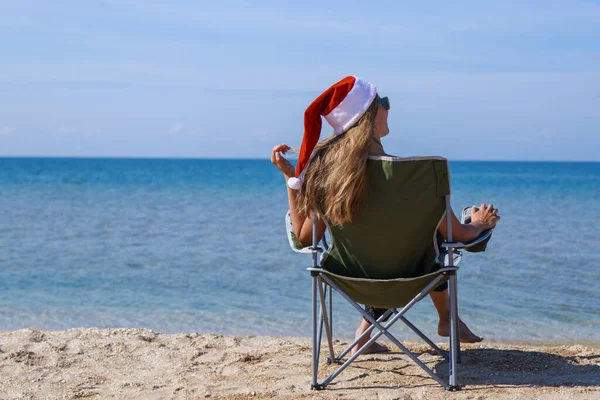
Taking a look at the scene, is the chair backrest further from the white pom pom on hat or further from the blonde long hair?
the white pom pom on hat

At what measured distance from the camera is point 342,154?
3.02 meters

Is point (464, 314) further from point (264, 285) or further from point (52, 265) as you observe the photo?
point (52, 265)

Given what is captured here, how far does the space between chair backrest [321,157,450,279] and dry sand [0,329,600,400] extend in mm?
556

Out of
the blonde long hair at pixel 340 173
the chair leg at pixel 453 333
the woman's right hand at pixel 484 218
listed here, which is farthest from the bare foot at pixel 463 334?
the blonde long hair at pixel 340 173

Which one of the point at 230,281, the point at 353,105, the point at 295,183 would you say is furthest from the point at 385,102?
the point at 230,281

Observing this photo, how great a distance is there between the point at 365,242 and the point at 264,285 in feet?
14.1

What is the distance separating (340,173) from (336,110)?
0.99 feet

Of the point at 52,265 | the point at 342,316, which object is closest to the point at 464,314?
the point at 342,316

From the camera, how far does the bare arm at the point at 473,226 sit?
10.5 ft

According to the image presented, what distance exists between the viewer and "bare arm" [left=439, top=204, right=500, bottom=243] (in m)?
3.20

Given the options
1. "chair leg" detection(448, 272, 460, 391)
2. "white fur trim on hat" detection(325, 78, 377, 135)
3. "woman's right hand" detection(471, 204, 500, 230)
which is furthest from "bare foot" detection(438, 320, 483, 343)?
"white fur trim on hat" detection(325, 78, 377, 135)

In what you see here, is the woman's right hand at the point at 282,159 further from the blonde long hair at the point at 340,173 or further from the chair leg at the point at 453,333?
the chair leg at the point at 453,333

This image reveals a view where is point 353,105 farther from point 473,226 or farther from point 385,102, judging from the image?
point 473,226

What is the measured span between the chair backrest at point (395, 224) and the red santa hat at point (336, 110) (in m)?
0.24
